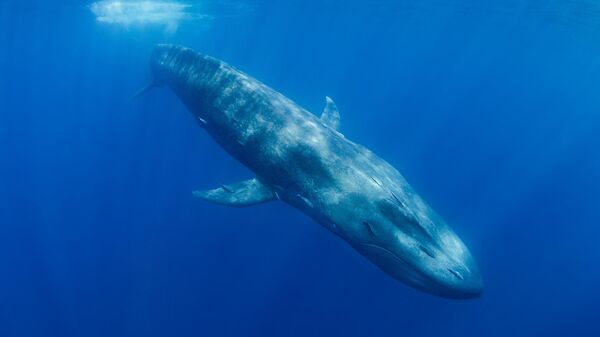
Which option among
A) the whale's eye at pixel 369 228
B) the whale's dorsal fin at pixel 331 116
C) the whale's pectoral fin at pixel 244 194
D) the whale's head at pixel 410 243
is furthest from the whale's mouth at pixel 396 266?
the whale's dorsal fin at pixel 331 116

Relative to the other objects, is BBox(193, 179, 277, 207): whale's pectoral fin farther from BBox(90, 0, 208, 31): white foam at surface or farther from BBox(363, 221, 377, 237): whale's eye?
BBox(90, 0, 208, 31): white foam at surface

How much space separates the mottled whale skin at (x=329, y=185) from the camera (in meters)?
6.25

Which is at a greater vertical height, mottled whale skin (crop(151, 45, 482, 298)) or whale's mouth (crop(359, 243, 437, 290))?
mottled whale skin (crop(151, 45, 482, 298))

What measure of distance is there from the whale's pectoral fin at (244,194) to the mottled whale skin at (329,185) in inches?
0.9

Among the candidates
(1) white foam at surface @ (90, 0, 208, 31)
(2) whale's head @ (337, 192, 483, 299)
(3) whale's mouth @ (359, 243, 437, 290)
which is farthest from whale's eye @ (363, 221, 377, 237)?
(1) white foam at surface @ (90, 0, 208, 31)

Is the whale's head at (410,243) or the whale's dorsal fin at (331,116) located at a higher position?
the whale's dorsal fin at (331,116)

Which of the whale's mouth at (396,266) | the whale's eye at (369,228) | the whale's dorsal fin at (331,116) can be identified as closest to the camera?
the whale's mouth at (396,266)

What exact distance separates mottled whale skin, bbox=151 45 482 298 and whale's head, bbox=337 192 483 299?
2 centimetres

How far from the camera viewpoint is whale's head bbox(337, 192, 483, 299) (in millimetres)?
5988

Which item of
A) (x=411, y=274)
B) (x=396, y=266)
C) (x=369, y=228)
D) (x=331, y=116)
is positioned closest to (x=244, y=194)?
(x=369, y=228)

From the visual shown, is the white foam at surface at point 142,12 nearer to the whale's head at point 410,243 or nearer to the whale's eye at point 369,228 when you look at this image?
the whale's head at point 410,243

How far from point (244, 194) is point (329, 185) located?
221 centimetres

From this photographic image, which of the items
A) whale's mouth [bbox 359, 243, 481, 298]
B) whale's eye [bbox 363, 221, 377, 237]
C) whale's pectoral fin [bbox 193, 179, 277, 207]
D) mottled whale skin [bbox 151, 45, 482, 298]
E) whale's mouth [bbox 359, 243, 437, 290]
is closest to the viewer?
whale's mouth [bbox 359, 243, 481, 298]

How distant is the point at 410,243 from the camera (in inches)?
249
